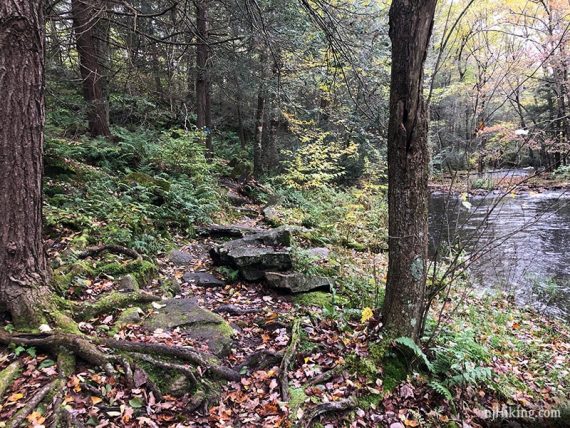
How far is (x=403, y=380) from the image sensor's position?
3.68 meters

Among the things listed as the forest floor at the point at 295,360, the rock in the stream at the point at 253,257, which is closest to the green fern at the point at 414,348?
the forest floor at the point at 295,360

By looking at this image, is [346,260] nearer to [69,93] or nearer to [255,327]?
Answer: [255,327]

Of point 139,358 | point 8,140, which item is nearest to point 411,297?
point 139,358

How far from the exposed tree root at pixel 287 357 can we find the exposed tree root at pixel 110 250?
266 cm

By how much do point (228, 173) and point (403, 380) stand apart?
12.3m

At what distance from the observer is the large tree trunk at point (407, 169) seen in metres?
3.42

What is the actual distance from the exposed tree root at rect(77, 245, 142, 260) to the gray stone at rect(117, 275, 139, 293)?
63cm

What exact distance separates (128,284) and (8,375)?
6.16 feet

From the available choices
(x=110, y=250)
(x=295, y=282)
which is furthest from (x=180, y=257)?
(x=295, y=282)

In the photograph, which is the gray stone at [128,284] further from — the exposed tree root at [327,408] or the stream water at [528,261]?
the stream water at [528,261]

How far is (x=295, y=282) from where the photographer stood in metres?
5.46

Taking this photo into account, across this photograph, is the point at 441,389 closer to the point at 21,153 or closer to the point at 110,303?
the point at 110,303

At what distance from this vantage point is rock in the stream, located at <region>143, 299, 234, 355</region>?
3.98 m

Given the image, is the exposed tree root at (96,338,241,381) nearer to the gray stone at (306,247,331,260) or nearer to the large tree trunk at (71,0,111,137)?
the gray stone at (306,247,331,260)
